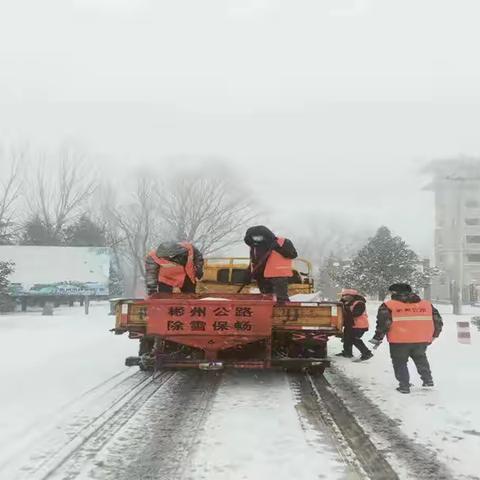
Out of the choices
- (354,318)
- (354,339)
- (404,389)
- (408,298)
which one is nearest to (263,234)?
(408,298)

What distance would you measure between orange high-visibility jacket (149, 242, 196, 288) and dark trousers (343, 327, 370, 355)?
3598 mm

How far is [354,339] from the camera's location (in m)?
10.7

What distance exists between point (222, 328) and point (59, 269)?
27.1 m

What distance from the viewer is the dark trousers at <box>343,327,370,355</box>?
10.4 meters

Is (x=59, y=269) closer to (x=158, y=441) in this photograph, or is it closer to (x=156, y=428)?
(x=156, y=428)

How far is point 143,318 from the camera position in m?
7.92

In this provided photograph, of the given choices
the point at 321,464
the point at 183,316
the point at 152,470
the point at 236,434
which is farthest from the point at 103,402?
the point at 321,464

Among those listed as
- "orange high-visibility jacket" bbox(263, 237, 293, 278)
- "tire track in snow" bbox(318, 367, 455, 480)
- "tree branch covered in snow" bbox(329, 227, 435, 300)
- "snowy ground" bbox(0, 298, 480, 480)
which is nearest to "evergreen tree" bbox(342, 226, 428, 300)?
"tree branch covered in snow" bbox(329, 227, 435, 300)

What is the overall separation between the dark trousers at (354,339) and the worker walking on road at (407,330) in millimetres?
3052

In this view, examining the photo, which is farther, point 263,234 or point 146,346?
point 146,346

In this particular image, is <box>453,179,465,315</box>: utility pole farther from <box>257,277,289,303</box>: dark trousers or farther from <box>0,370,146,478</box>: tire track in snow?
<box>0,370,146,478</box>: tire track in snow

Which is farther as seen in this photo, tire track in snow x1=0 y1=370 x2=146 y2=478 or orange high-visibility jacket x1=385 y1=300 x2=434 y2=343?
orange high-visibility jacket x1=385 y1=300 x2=434 y2=343

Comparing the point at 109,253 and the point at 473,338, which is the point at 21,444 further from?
the point at 109,253

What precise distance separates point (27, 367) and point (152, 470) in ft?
19.0
